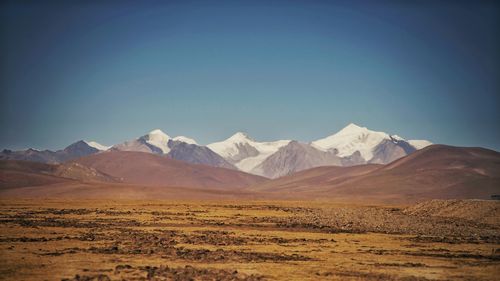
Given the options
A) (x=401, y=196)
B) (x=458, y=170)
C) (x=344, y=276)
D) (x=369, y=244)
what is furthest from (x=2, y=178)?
(x=344, y=276)

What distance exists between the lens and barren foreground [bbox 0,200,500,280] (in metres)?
26.9

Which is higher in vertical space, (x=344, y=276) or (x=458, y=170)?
(x=458, y=170)

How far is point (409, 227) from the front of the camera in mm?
53969

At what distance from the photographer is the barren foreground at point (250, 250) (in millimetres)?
26922

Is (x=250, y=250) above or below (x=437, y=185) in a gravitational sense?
below

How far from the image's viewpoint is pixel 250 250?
35.6 m

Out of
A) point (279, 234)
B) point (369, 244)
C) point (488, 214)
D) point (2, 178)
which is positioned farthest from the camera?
point (2, 178)

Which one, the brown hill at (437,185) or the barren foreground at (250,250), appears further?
the brown hill at (437,185)

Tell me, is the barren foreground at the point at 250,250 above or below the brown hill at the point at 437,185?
below

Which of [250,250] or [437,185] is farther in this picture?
[437,185]

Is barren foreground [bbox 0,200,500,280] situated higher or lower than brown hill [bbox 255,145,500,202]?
lower

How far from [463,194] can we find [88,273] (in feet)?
471

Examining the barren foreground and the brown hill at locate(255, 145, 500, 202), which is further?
the brown hill at locate(255, 145, 500, 202)

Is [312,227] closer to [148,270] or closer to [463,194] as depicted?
[148,270]
